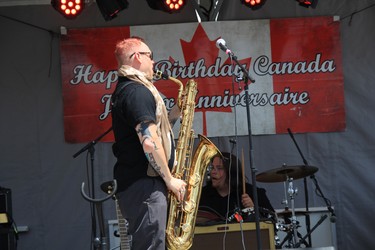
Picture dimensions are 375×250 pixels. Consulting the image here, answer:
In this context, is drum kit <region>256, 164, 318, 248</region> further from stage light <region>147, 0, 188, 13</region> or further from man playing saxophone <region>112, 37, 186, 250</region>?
man playing saxophone <region>112, 37, 186, 250</region>

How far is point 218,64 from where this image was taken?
782 centimetres

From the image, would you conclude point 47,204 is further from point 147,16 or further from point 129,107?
point 129,107

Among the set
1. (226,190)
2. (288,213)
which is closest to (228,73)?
(226,190)

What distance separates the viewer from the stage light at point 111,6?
24.0ft

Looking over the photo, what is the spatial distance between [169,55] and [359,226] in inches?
103

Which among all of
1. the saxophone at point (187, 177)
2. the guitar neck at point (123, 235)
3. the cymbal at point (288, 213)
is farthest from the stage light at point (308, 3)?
the guitar neck at point (123, 235)

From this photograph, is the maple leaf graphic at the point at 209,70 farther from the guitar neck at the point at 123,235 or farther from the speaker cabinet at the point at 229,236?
the guitar neck at the point at 123,235

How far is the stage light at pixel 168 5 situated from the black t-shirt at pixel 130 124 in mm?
2641

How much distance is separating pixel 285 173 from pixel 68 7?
2616mm

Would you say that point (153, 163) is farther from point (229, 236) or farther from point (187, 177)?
point (229, 236)

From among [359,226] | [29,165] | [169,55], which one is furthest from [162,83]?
[359,226]

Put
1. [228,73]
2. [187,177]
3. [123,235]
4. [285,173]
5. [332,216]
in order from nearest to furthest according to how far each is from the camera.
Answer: [123,235], [187,177], [285,173], [332,216], [228,73]

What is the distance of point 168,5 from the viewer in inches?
290

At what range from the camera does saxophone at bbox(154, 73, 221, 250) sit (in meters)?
5.05
